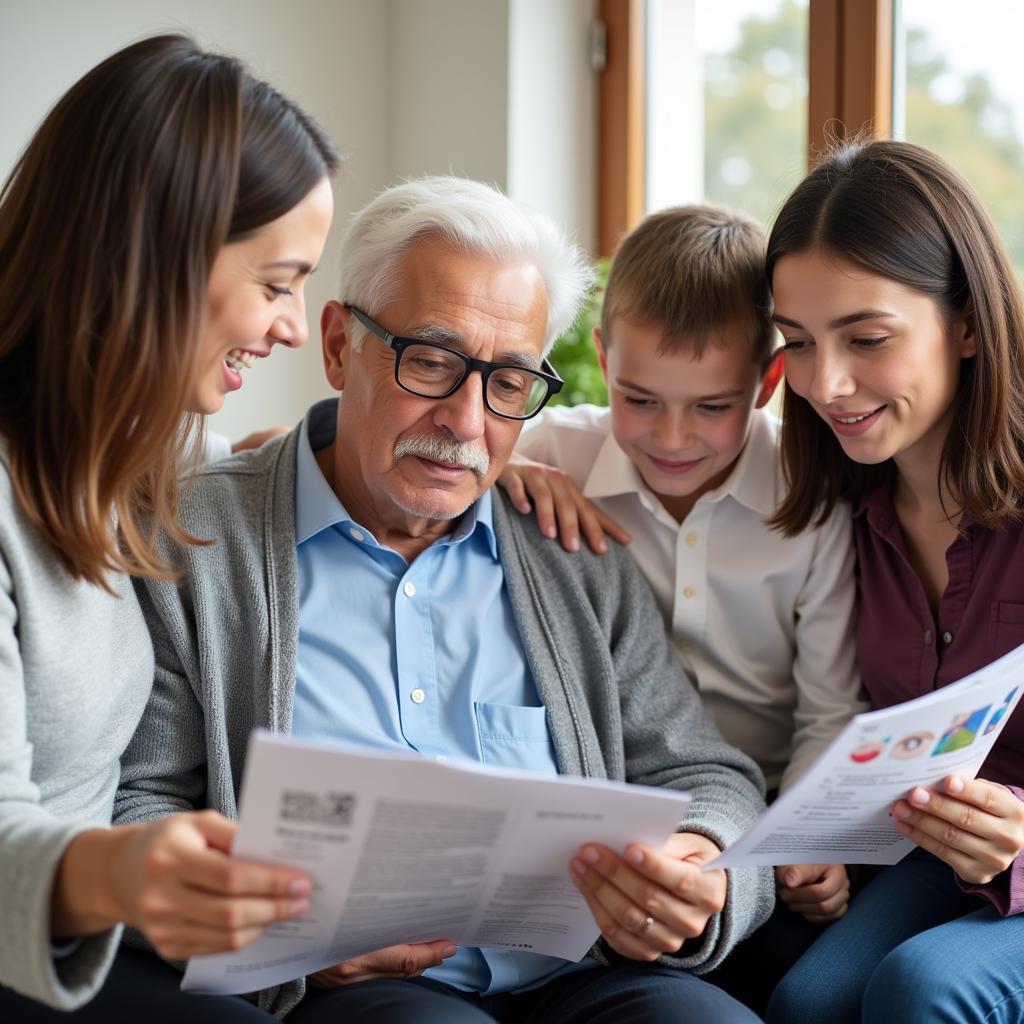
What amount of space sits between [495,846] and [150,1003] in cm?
44

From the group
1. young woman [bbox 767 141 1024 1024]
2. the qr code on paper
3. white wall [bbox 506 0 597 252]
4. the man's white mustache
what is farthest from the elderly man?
white wall [bbox 506 0 597 252]

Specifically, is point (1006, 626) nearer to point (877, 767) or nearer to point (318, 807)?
point (877, 767)

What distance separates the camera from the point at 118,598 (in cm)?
142

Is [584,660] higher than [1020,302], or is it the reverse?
[1020,302]

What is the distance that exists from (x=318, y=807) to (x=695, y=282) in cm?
110

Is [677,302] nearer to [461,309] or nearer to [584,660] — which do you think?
[461,309]

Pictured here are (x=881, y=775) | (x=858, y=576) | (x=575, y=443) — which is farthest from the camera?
(x=575, y=443)

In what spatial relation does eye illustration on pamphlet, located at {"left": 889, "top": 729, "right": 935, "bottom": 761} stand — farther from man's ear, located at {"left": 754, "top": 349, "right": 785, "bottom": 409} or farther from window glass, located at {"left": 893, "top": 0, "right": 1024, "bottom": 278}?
window glass, located at {"left": 893, "top": 0, "right": 1024, "bottom": 278}

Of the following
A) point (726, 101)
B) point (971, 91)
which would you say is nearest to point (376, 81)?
point (726, 101)

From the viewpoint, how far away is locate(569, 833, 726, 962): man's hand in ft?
4.13

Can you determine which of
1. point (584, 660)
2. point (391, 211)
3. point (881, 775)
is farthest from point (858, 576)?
point (391, 211)

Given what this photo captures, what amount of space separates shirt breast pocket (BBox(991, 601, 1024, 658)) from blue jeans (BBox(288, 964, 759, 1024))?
619mm

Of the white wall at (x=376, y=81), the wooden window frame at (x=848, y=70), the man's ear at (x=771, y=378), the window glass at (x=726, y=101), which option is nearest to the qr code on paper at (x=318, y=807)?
the man's ear at (x=771, y=378)

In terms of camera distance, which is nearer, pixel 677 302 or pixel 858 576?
pixel 677 302
